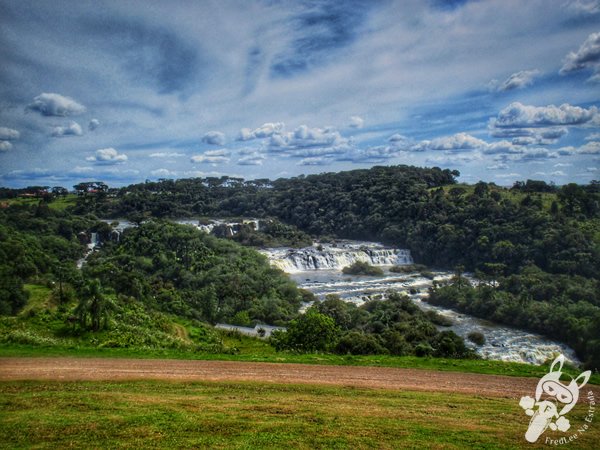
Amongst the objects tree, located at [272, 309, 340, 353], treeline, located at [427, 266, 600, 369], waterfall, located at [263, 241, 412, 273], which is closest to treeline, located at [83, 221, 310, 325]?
waterfall, located at [263, 241, 412, 273]

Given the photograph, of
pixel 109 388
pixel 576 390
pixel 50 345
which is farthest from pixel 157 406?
pixel 576 390

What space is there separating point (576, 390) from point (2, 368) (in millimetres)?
17320

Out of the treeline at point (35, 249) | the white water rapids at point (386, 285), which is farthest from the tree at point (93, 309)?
the white water rapids at point (386, 285)

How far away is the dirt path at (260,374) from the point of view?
42.5 feet

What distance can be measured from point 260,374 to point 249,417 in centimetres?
380

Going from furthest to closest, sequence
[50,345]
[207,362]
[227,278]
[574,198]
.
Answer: [574,198], [227,278], [50,345], [207,362]

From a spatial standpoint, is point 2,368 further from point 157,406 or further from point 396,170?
point 396,170

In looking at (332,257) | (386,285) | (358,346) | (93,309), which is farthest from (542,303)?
(93,309)

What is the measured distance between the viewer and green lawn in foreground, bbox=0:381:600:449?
878 centimetres

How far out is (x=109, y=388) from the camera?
39.6 feet

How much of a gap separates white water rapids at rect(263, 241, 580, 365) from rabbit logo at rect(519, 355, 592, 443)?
2065 cm

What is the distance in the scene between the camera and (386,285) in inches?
2159

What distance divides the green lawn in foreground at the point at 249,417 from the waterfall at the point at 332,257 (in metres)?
51.1

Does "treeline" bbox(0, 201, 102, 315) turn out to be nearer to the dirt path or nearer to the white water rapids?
the dirt path
